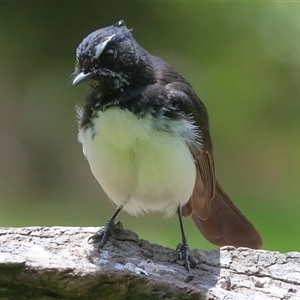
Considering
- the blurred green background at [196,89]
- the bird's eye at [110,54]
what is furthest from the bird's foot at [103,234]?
the blurred green background at [196,89]

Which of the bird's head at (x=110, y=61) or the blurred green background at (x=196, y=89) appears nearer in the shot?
the bird's head at (x=110, y=61)

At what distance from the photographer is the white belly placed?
3008mm

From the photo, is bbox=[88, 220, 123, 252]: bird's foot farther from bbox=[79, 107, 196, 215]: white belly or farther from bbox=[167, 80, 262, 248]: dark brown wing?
bbox=[167, 80, 262, 248]: dark brown wing

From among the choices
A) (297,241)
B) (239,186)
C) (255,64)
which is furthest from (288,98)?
(297,241)

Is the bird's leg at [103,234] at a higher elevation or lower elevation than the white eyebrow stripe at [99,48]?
lower

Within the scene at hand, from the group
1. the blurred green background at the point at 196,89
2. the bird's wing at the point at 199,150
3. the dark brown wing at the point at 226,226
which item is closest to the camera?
the bird's wing at the point at 199,150

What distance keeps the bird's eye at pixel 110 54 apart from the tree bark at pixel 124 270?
0.69m

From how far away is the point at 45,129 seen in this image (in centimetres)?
580

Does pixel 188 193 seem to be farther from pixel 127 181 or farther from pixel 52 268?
pixel 52 268

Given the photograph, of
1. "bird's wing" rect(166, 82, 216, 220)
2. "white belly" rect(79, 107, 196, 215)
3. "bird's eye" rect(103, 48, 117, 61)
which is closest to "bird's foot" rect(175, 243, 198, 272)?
"white belly" rect(79, 107, 196, 215)

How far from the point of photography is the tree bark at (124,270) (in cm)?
268

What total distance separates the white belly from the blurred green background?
1.24 m

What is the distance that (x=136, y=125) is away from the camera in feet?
9.83

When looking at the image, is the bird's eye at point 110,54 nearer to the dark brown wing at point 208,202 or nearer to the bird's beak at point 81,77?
the bird's beak at point 81,77
